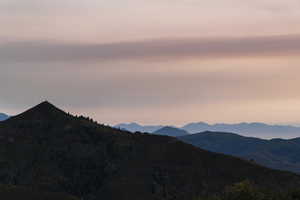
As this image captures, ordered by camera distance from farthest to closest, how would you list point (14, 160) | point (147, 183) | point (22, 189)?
point (14, 160) → point (147, 183) → point (22, 189)

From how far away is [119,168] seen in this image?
184875 mm

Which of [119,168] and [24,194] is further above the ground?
[119,168]

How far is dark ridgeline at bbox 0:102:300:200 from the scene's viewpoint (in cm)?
16775

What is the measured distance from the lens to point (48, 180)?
577 feet

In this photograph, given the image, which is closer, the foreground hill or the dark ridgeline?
the foreground hill

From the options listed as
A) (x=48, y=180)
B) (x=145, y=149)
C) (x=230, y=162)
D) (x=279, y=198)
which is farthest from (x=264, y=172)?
(x=279, y=198)

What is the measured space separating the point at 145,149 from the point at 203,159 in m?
19.9

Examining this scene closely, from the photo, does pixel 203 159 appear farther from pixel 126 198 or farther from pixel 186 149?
pixel 126 198

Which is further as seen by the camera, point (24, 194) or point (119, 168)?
point (119, 168)

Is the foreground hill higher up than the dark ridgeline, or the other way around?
the dark ridgeline

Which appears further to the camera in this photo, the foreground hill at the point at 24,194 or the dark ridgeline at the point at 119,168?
the dark ridgeline at the point at 119,168

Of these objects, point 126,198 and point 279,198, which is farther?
point 126,198

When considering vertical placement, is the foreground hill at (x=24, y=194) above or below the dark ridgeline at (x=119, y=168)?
below

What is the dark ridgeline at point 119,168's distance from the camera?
168 m
